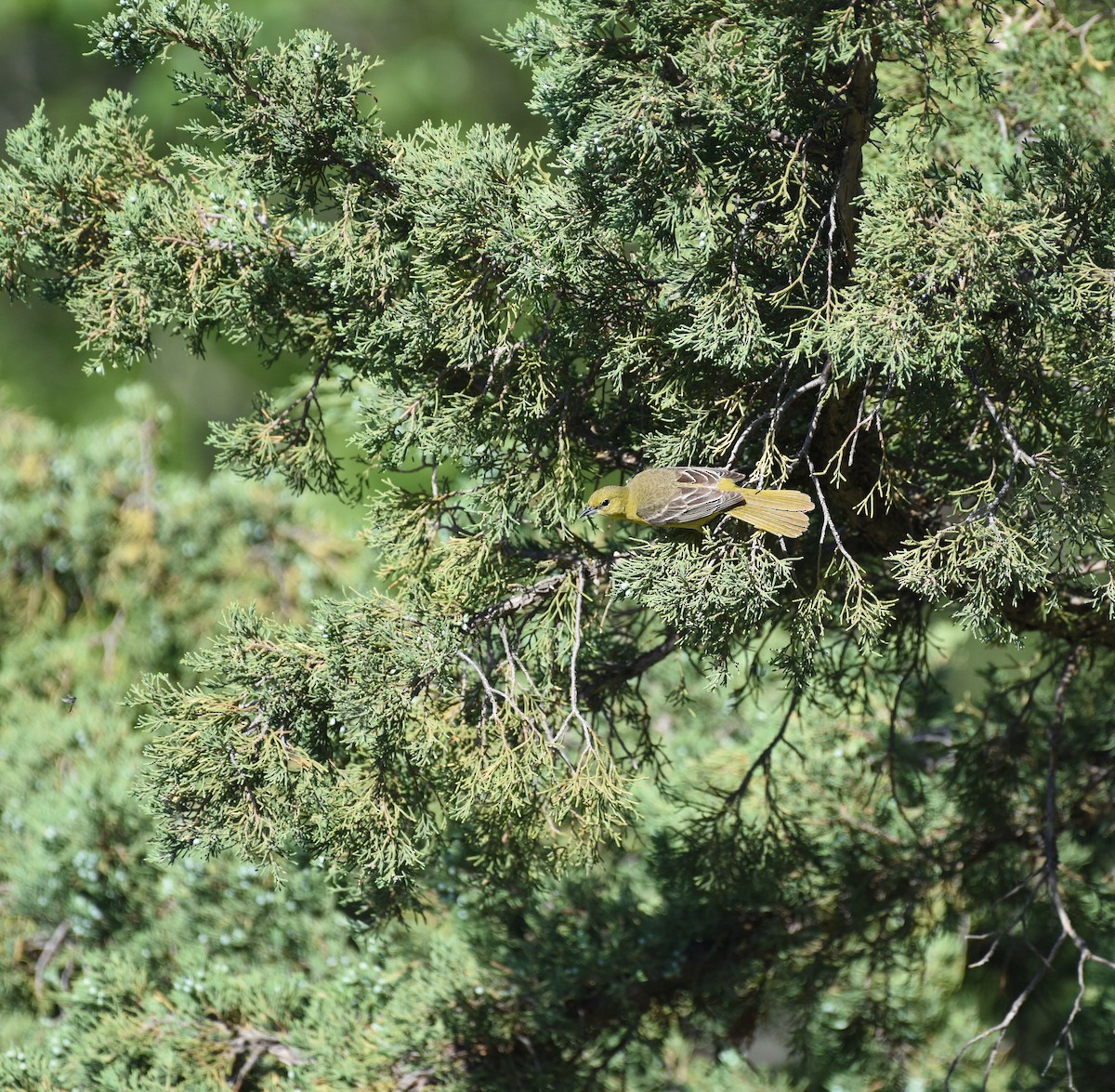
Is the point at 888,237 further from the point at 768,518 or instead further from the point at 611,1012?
the point at 611,1012

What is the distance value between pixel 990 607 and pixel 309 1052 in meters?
2.24

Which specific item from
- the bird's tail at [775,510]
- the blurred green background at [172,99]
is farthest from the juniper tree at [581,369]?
the blurred green background at [172,99]

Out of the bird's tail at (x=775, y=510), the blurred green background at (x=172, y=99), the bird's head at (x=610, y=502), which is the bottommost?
the bird's tail at (x=775, y=510)

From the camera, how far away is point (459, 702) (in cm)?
230

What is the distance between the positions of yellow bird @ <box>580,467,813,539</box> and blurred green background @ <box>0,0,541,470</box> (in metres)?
7.79

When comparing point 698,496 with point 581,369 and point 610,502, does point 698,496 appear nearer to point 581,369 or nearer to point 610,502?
point 610,502

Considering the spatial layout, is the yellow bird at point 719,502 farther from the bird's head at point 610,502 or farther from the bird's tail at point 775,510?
the bird's head at point 610,502

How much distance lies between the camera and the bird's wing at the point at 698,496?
202 centimetres

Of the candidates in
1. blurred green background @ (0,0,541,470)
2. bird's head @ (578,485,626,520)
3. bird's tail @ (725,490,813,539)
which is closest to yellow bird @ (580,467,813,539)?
bird's tail @ (725,490,813,539)

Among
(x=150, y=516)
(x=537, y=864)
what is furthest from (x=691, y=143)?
(x=150, y=516)

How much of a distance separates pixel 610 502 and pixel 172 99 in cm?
860

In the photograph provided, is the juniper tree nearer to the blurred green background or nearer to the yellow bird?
the yellow bird

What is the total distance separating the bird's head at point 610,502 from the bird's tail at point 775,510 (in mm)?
406

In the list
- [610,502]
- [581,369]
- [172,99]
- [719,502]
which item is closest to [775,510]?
[719,502]
